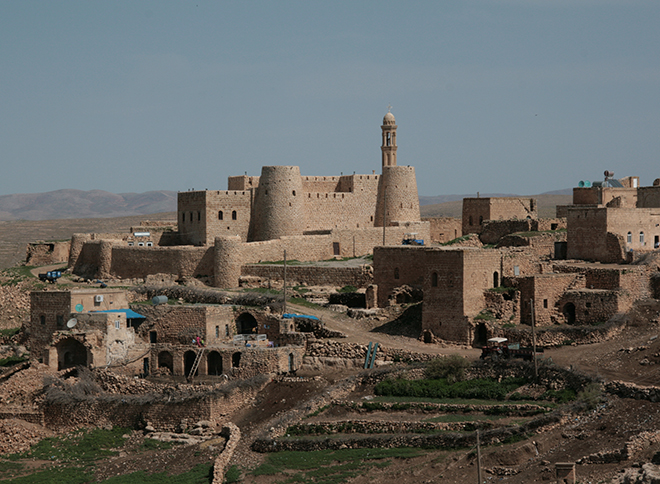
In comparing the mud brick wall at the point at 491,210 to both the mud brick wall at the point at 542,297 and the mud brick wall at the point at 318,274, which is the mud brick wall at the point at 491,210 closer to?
the mud brick wall at the point at 318,274

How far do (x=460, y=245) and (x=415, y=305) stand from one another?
928 centimetres

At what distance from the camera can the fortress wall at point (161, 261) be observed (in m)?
48.1

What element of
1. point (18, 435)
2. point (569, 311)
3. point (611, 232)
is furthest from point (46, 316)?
point (611, 232)

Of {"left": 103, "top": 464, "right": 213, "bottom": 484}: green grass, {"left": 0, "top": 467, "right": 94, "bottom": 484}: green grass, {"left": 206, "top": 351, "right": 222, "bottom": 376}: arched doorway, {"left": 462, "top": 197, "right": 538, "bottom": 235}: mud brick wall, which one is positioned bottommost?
{"left": 0, "top": 467, "right": 94, "bottom": 484}: green grass

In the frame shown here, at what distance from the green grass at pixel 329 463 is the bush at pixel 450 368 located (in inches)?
206

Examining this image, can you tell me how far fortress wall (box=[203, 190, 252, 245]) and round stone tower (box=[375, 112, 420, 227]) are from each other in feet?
23.9

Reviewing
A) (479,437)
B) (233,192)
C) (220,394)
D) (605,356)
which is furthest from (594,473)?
(233,192)

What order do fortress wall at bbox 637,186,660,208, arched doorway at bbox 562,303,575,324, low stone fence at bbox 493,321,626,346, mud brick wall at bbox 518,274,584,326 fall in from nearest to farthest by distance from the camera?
1. low stone fence at bbox 493,321,626,346
2. mud brick wall at bbox 518,274,584,326
3. arched doorway at bbox 562,303,575,324
4. fortress wall at bbox 637,186,660,208

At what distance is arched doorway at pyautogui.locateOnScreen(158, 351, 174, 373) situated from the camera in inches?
1517

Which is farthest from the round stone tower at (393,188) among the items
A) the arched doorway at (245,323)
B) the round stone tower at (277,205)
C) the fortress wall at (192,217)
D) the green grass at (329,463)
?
the green grass at (329,463)

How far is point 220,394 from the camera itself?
34.8m

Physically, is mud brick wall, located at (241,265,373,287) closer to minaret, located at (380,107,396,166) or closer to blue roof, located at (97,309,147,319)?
blue roof, located at (97,309,147,319)

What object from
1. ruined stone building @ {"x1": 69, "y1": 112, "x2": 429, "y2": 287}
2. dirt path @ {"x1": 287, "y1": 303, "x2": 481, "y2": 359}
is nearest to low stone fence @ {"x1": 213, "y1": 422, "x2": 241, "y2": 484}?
dirt path @ {"x1": 287, "y1": 303, "x2": 481, "y2": 359}

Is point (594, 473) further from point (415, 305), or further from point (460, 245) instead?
point (460, 245)
